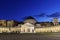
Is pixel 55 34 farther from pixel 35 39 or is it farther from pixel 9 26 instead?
pixel 9 26

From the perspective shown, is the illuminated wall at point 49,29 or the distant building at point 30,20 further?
the distant building at point 30,20

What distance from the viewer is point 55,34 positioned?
588 cm

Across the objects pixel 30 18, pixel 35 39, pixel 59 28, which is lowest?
pixel 35 39

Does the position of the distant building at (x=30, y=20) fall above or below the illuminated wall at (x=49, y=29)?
above

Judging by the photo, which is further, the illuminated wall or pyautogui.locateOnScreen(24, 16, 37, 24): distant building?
pyautogui.locateOnScreen(24, 16, 37, 24): distant building

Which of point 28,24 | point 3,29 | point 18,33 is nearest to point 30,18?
point 28,24

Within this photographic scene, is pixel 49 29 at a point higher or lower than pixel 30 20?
lower

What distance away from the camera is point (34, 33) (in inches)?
237

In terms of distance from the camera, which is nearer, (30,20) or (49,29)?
(49,29)

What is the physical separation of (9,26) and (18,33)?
45cm

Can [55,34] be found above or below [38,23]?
below

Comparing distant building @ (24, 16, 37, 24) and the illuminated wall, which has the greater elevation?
distant building @ (24, 16, 37, 24)

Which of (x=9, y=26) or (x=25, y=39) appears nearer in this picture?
(x=25, y=39)

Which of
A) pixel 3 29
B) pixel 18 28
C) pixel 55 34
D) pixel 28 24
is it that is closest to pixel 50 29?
pixel 55 34
